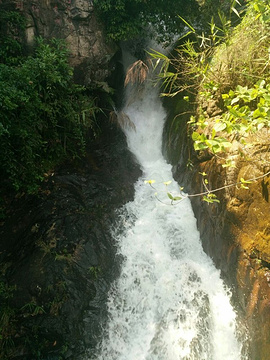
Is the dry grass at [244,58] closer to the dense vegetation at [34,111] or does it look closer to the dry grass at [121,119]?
the dense vegetation at [34,111]

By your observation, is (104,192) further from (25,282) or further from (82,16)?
(82,16)

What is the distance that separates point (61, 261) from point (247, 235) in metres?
2.88

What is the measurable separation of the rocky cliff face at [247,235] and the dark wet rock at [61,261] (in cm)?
187

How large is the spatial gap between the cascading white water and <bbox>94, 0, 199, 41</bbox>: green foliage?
3959mm

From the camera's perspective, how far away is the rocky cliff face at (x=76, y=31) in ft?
17.3

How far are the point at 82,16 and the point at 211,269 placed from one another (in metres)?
6.01

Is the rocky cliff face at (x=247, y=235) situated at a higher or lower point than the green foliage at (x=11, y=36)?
lower

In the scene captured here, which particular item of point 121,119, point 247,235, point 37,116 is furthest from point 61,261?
point 121,119

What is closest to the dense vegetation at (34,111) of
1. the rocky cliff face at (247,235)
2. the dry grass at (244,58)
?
the dry grass at (244,58)

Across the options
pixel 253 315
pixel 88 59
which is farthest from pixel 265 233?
pixel 88 59

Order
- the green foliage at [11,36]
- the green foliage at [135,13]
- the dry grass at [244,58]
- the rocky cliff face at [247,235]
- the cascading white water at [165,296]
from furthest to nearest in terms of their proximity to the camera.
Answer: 1. the green foliage at [135,13]
2. the green foliage at [11,36]
3. the cascading white water at [165,296]
4. the dry grass at [244,58]
5. the rocky cliff face at [247,235]

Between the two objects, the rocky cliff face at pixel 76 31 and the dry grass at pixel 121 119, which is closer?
the rocky cliff face at pixel 76 31

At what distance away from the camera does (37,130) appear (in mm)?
4473

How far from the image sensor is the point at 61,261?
13.6 feet
